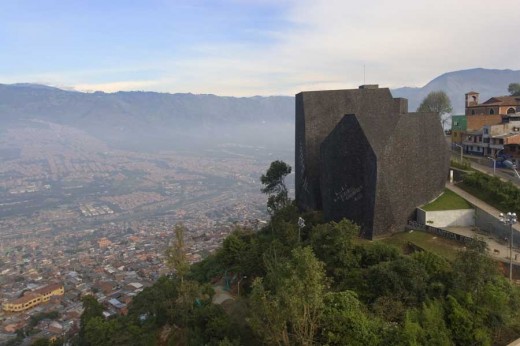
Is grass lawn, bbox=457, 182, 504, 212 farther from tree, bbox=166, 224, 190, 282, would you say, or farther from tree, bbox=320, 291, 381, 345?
tree, bbox=166, 224, 190, 282

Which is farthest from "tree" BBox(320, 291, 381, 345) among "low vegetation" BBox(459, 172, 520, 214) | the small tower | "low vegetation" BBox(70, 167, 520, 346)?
the small tower

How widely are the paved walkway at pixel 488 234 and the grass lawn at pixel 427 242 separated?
1312 mm

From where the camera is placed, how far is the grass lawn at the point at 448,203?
25.0m

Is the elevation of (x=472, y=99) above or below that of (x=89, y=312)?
above

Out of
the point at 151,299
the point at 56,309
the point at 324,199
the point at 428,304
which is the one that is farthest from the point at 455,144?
the point at 56,309

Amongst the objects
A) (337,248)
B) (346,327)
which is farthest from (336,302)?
(337,248)

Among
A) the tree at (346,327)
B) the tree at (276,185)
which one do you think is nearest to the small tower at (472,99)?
the tree at (276,185)

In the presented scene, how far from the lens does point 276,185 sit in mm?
35781

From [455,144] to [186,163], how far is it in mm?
145489

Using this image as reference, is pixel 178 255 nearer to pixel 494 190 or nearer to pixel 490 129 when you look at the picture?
pixel 494 190

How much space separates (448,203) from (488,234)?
3078 mm

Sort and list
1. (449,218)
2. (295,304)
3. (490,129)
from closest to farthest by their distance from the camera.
Result: 1. (295,304)
2. (449,218)
3. (490,129)

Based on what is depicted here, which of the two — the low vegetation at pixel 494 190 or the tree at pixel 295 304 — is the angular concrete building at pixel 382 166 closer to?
the low vegetation at pixel 494 190

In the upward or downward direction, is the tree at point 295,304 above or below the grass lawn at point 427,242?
above
